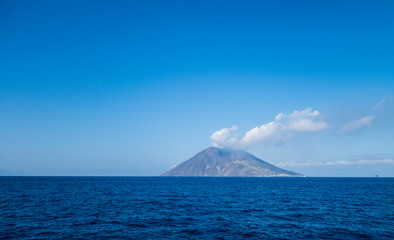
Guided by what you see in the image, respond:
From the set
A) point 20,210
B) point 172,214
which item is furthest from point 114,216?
point 20,210

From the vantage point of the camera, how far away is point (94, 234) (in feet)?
102

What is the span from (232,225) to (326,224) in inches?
544

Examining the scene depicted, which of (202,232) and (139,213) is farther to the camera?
(139,213)

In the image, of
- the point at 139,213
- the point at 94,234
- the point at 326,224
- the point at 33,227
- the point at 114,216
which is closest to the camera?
the point at 94,234

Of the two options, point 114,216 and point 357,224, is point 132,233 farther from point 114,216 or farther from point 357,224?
point 357,224

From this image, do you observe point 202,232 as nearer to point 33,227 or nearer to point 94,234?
point 94,234

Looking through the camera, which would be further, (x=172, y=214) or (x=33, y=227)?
(x=172, y=214)

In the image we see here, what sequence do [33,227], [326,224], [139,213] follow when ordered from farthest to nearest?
1. [139,213]
2. [326,224]
3. [33,227]

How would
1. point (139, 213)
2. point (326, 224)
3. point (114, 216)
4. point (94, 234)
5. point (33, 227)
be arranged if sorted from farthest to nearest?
point (139, 213), point (114, 216), point (326, 224), point (33, 227), point (94, 234)

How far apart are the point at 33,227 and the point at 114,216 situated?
11.6 meters

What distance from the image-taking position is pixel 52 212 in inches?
1793

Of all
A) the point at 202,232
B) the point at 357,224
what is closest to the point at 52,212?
the point at 202,232

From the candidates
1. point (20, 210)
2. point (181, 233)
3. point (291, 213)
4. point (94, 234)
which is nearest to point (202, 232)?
point (181, 233)

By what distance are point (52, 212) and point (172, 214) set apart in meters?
21.5
